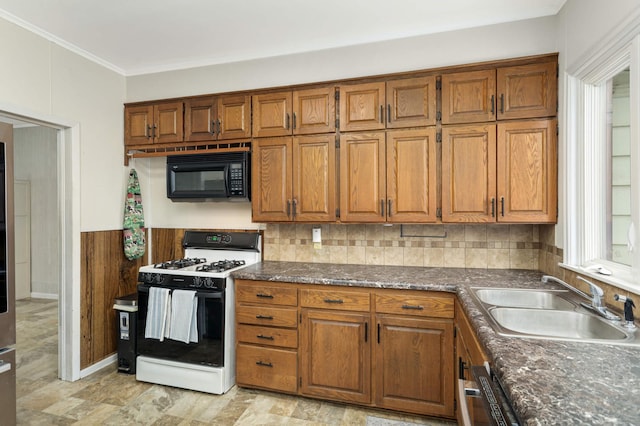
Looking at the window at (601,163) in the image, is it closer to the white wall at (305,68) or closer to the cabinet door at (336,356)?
the white wall at (305,68)

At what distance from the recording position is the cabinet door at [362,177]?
2539mm

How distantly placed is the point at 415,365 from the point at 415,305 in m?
0.38

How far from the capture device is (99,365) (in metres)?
2.94

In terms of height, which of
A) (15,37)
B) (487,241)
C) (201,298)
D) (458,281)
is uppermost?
(15,37)

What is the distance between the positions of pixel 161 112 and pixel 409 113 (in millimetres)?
2129

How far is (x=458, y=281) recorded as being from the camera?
7.28 ft

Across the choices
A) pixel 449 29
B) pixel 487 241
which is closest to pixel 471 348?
pixel 487 241

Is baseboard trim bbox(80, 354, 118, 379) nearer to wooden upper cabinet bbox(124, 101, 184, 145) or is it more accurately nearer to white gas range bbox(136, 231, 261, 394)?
white gas range bbox(136, 231, 261, 394)

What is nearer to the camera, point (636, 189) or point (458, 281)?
point (636, 189)

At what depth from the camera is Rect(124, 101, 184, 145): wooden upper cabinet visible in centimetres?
301

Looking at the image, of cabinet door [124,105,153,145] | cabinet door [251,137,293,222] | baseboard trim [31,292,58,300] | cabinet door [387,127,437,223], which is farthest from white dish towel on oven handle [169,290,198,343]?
baseboard trim [31,292,58,300]

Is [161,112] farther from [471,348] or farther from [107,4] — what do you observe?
[471,348]

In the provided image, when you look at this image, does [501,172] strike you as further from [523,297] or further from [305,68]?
[305,68]

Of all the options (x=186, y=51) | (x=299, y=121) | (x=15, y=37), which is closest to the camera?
(x=15, y=37)
